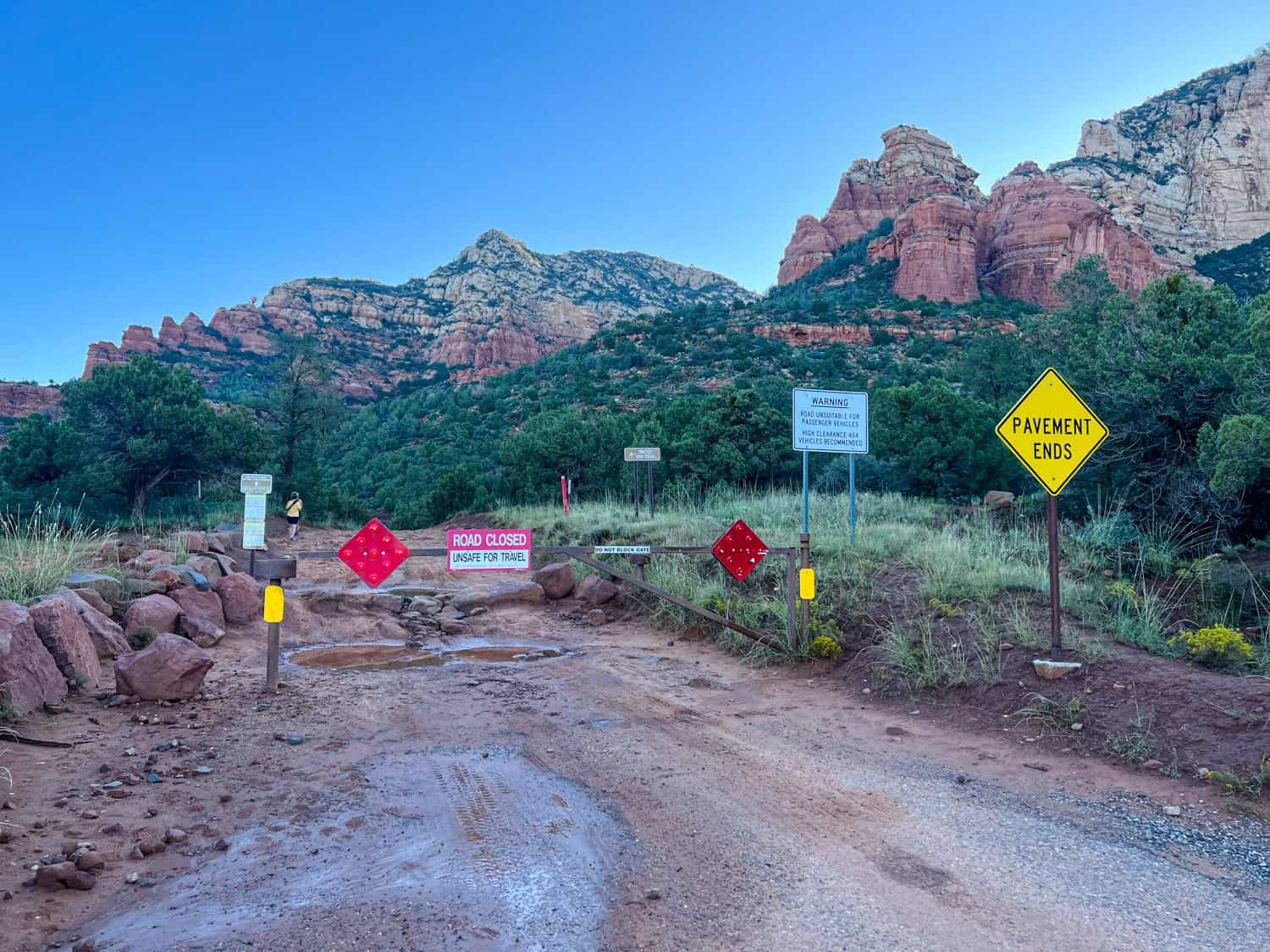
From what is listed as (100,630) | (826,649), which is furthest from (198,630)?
(826,649)

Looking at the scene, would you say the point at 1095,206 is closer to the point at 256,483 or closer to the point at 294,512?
the point at 294,512

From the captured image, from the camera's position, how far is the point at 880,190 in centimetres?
10788

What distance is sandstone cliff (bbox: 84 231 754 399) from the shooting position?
84500 mm

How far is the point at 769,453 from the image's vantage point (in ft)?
78.1

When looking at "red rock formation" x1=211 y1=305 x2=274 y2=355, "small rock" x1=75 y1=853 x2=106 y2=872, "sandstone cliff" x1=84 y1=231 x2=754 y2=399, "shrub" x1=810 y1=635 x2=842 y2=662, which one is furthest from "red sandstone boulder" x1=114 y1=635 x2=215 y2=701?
"red rock formation" x1=211 y1=305 x2=274 y2=355

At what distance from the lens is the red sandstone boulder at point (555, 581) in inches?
518

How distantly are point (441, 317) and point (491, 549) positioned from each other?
334 ft

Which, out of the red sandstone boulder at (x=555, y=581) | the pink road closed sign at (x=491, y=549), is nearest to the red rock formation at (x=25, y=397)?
the red sandstone boulder at (x=555, y=581)

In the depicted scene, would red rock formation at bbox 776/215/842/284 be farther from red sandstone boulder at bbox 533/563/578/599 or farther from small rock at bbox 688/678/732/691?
small rock at bbox 688/678/732/691

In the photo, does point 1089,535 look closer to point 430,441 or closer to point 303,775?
point 303,775

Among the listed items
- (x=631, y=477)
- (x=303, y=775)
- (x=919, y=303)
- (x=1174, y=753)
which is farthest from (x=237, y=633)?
(x=919, y=303)

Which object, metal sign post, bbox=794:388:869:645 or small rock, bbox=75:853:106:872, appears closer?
small rock, bbox=75:853:106:872

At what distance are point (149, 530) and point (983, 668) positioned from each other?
65.6 feet

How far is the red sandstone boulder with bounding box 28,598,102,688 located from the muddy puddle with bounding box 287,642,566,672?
231cm
